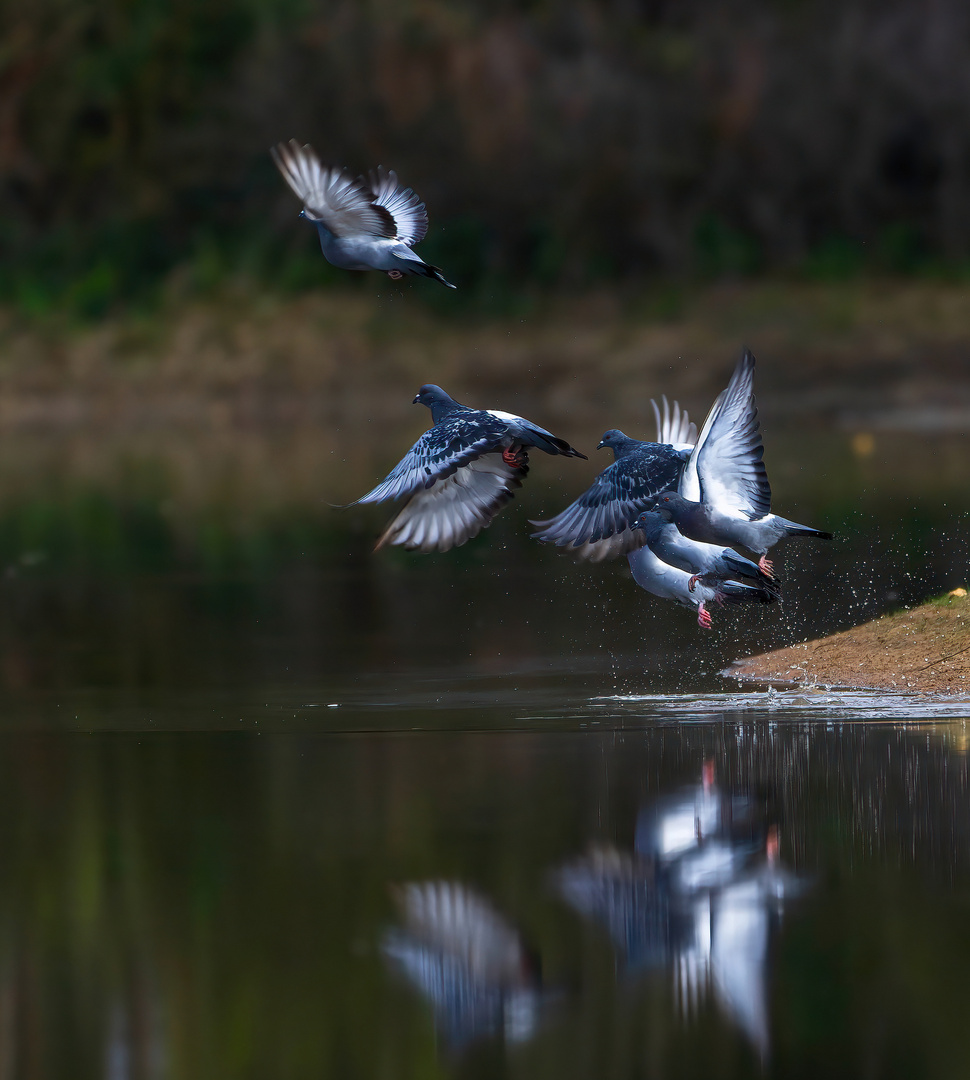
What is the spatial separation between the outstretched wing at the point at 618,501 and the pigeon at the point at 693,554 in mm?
507

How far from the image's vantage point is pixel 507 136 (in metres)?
39.9

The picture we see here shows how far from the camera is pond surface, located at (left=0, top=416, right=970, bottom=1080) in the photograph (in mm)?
5527

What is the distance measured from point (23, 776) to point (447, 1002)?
3931 mm

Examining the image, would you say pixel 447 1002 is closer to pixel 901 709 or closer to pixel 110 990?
pixel 110 990

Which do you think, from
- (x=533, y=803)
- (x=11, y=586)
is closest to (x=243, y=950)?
(x=533, y=803)

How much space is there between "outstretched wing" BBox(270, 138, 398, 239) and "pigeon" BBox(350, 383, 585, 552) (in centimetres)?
83

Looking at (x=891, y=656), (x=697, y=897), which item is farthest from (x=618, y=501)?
(x=697, y=897)

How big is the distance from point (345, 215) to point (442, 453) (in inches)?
49.3

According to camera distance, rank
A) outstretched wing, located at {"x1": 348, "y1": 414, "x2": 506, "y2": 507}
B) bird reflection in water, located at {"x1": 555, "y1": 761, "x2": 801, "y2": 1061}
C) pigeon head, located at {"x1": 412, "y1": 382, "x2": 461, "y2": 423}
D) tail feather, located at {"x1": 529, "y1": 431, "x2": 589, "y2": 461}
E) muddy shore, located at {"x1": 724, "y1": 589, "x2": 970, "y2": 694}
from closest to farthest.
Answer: bird reflection in water, located at {"x1": 555, "y1": 761, "x2": 801, "y2": 1061}
tail feather, located at {"x1": 529, "y1": 431, "x2": 589, "y2": 461}
outstretched wing, located at {"x1": 348, "y1": 414, "x2": 506, "y2": 507}
pigeon head, located at {"x1": 412, "y1": 382, "x2": 461, "y2": 423}
muddy shore, located at {"x1": 724, "y1": 589, "x2": 970, "y2": 694}

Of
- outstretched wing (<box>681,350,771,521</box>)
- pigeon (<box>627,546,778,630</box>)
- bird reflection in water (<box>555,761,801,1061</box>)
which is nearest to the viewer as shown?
bird reflection in water (<box>555,761,801,1061</box>)

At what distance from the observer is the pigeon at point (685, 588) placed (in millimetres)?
9133

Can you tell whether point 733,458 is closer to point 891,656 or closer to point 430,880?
point 891,656

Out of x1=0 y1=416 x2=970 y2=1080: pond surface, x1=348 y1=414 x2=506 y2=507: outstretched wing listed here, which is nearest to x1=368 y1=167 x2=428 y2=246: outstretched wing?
x1=348 y1=414 x2=506 y2=507: outstretched wing

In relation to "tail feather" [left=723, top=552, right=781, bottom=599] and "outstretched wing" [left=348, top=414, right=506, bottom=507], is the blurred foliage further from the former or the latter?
"outstretched wing" [left=348, top=414, right=506, bottom=507]
